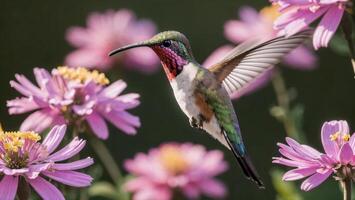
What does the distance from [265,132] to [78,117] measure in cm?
238

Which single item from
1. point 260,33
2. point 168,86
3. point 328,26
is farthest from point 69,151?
point 168,86

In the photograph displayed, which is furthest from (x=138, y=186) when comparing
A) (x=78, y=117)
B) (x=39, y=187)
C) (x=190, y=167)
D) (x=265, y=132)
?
(x=265, y=132)

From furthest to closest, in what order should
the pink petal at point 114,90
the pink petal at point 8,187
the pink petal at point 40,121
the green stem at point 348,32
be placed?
the pink petal at point 114,90
the pink petal at point 40,121
the green stem at point 348,32
the pink petal at point 8,187

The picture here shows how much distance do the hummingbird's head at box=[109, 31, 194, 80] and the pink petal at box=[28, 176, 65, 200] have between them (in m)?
0.29

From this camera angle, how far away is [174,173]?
2.71 metres

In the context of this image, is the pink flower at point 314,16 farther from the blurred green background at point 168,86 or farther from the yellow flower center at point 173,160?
the blurred green background at point 168,86

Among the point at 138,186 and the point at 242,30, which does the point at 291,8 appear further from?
the point at 242,30

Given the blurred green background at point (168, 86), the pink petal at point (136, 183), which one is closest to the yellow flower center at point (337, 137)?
the pink petal at point (136, 183)

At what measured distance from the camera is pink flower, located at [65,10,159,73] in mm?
3145

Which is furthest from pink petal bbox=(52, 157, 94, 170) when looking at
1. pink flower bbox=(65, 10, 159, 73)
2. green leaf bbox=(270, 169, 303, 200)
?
pink flower bbox=(65, 10, 159, 73)

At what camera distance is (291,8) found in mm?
1883

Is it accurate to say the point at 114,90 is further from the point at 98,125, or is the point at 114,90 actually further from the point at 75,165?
the point at 75,165

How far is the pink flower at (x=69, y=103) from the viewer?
1.98 metres

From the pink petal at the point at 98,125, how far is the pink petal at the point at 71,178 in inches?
12.7
